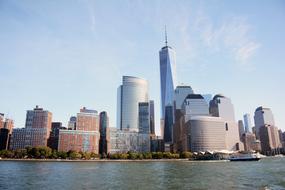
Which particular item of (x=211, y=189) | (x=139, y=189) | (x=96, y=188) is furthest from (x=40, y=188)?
(x=211, y=189)

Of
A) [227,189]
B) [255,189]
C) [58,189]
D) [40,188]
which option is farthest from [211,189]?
[40,188]

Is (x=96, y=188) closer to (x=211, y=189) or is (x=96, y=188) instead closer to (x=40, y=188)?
(x=40, y=188)

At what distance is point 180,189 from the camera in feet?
189

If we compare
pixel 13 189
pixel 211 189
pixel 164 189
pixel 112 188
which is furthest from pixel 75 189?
pixel 211 189

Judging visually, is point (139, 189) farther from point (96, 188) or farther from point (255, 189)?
point (255, 189)

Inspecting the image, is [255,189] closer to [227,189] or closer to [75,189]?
[227,189]

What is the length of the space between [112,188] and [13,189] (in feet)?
66.5

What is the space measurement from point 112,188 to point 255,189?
29.3 meters

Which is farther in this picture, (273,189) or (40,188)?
(40,188)

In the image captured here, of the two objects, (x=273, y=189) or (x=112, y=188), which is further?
(x=112, y=188)

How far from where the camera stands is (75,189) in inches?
2286

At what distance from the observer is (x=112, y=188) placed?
5997cm

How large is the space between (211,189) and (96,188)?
2375cm

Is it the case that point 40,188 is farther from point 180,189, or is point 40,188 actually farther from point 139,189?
point 180,189
